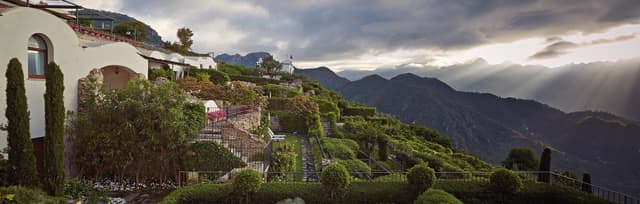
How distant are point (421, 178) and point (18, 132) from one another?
10.8 meters

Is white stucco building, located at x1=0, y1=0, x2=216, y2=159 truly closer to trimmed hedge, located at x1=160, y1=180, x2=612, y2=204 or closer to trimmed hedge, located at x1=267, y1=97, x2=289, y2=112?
trimmed hedge, located at x1=160, y1=180, x2=612, y2=204

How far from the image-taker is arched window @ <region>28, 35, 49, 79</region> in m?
9.83

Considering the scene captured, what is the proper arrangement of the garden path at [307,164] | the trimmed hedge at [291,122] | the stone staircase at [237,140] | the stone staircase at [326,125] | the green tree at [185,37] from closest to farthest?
1. the garden path at [307,164]
2. the stone staircase at [237,140]
3. the trimmed hedge at [291,122]
4. the stone staircase at [326,125]
5. the green tree at [185,37]

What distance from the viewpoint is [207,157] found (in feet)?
37.0

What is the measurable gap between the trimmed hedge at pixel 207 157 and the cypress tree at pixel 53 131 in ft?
11.5

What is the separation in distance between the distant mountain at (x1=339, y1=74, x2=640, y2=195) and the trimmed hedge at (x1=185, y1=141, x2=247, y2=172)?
187ft

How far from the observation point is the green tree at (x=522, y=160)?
77.6ft

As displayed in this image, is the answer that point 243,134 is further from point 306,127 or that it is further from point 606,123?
point 606,123

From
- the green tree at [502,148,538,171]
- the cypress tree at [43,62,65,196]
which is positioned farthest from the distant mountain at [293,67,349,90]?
the cypress tree at [43,62,65,196]

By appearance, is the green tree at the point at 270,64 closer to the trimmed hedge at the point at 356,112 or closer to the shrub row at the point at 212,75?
the trimmed hedge at the point at 356,112

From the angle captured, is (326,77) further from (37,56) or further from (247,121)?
(37,56)

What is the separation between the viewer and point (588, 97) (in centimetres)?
5844

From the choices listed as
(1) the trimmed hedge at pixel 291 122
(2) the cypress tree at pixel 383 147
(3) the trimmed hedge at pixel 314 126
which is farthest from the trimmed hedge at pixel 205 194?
(1) the trimmed hedge at pixel 291 122

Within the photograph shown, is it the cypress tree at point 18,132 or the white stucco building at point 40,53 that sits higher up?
the white stucco building at point 40,53
